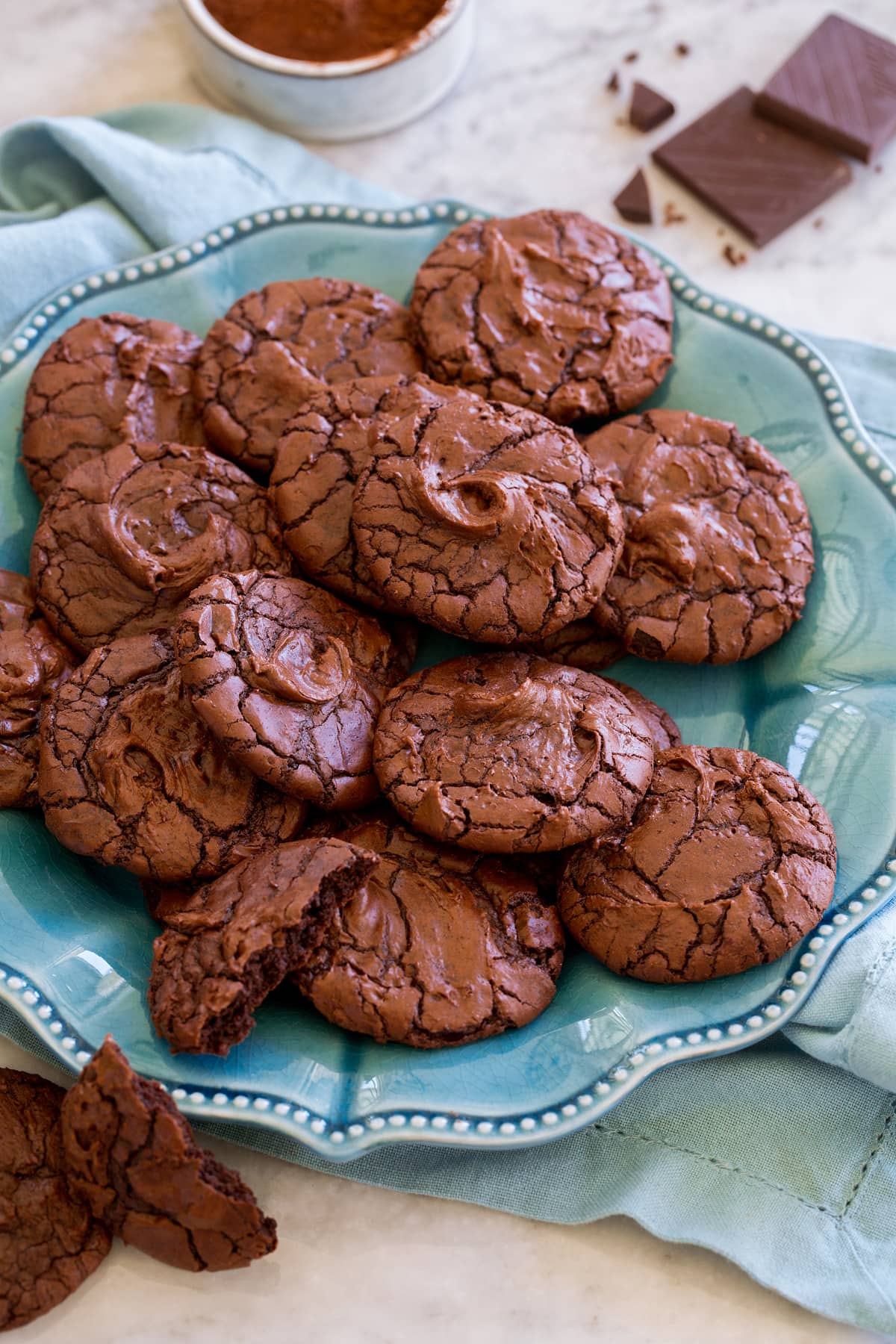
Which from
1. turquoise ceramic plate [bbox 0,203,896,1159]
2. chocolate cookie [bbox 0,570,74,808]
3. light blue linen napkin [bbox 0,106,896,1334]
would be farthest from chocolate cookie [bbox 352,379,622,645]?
light blue linen napkin [bbox 0,106,896,1334]

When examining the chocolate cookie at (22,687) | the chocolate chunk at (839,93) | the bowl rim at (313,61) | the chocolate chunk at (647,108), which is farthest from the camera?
the chocolate chunk at (647,108)

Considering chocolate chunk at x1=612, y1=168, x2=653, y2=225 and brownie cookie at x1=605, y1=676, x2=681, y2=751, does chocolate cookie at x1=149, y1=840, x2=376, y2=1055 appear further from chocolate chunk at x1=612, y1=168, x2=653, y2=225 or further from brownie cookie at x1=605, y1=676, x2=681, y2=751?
chocolate chunk at x1=612, y1=168, x2=653, y2=225

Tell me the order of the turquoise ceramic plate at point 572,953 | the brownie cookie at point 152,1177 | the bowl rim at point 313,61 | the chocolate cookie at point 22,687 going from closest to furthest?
the brownie cookie at point 152,1177 < the turquoise ceramic plate at point 572,953 < the chocolate cookie at point 22,687 < the bowl rim at point 313,61

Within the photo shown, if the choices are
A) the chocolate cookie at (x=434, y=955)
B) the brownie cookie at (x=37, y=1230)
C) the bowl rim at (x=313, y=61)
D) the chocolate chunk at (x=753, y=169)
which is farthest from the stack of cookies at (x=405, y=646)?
the chocolate chunk at (x=753, y=169)

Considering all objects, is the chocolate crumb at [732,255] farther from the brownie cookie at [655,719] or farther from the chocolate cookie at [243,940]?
the chocolate cookie at [243,940]

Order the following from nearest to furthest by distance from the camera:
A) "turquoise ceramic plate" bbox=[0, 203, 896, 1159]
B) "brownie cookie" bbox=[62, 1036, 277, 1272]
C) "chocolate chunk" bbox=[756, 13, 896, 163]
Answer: "brownie cookie" bbox=[62, 1036, 277, 1272] → "turquoise ceramic plate" bbox=[0, 203, 896, 1159] → "chocolate chunk" bbox=[756, 13, 896, 163]

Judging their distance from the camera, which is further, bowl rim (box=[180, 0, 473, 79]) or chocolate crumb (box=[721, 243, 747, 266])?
chocolate crumb (box=[721, 243, 747, 266])

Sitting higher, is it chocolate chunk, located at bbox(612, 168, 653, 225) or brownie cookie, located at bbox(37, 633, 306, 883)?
chocolate chunk, located at bbox(612, 168, 653, 225)

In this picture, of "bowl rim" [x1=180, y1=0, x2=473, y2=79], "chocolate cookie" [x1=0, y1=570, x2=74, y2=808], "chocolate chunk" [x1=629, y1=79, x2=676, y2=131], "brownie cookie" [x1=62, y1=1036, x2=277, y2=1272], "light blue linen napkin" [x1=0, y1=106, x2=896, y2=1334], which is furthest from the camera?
"chocolate chunk" [x1=629, y1=79, x2=676, y2=131]
